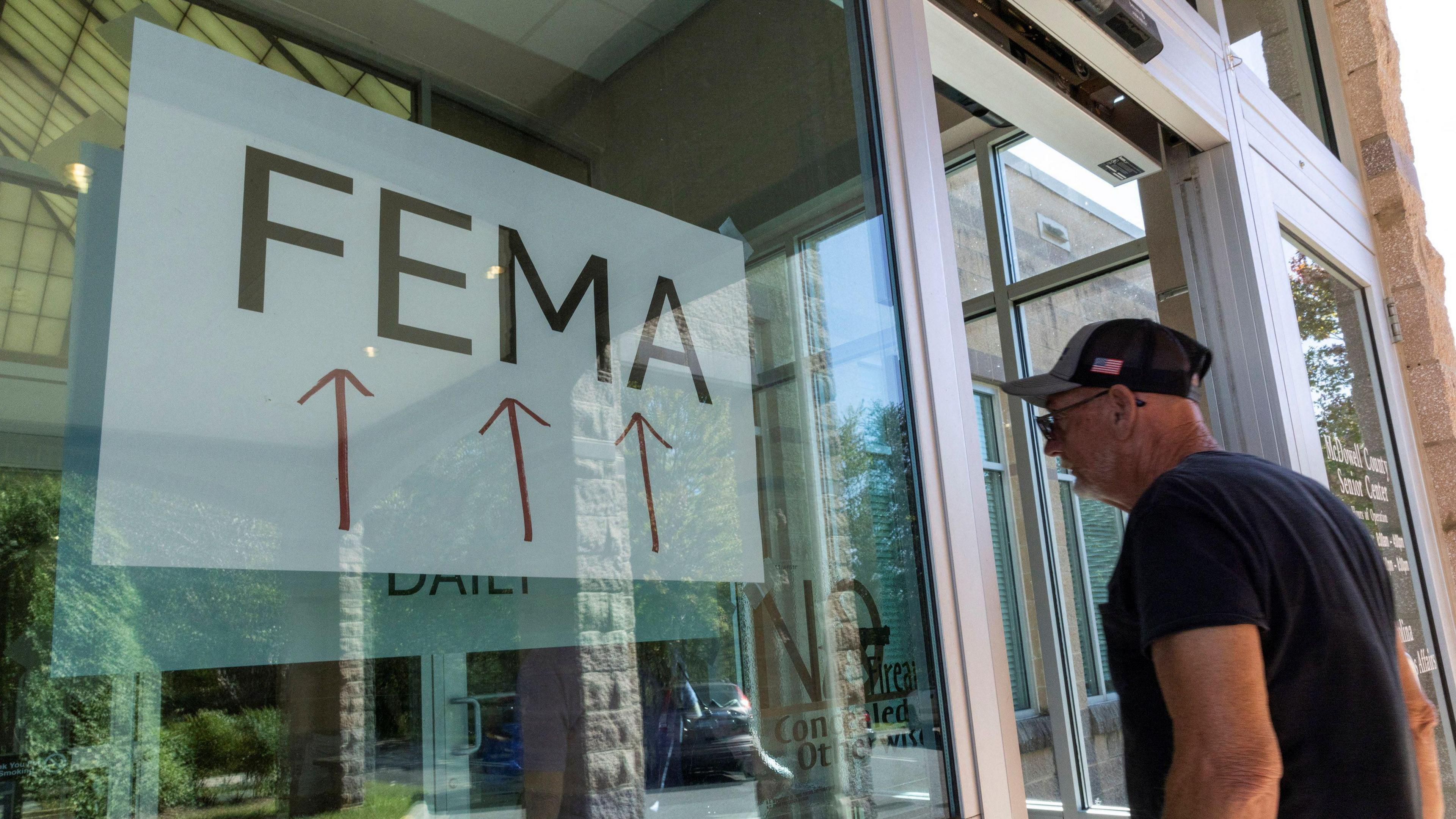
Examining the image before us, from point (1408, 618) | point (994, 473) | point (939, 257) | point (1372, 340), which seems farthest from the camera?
point (994, 473)

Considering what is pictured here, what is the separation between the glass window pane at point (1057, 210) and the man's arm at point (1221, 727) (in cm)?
193

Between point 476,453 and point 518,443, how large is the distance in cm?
5

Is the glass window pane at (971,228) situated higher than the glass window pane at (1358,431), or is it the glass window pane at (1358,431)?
the glass window pane at (971,228)

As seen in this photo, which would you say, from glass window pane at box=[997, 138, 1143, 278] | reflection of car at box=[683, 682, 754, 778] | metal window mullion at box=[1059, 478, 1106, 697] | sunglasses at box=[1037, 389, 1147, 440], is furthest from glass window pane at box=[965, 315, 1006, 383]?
reflection of car at box=[683, 682, 754, 778]

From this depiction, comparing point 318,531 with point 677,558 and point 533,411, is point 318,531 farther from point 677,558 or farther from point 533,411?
point 677,558

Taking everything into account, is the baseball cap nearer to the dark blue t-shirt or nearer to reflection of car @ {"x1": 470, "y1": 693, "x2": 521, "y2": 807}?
the dark blue t-shirt

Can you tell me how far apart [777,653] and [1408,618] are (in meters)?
2.66

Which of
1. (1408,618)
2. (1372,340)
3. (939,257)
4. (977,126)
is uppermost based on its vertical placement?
(977,126)

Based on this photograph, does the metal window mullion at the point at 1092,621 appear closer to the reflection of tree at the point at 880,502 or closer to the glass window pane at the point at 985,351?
the glass window pane at the point at 985,351

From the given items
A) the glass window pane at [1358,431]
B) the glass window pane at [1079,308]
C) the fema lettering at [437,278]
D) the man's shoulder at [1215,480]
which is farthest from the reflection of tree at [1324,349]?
the fema lettering at [437,278]

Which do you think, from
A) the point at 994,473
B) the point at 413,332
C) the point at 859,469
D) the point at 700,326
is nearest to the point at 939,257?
the point at 859,469

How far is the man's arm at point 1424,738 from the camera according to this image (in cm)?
131

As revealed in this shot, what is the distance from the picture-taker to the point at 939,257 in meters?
1.42

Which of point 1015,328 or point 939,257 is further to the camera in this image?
point 1015,328
